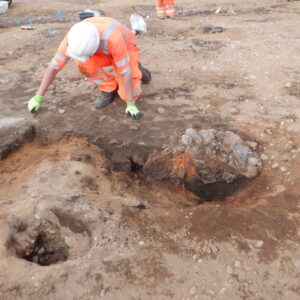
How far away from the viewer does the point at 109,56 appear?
3361 mm

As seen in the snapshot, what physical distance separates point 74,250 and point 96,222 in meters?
0.25

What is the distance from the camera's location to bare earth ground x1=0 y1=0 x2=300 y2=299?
6.50 feet

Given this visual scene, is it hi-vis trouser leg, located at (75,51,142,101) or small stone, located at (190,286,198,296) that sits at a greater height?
hi-vis trouser leg, located at (75,51,142,101)

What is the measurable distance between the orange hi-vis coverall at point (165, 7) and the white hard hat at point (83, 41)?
469 cm

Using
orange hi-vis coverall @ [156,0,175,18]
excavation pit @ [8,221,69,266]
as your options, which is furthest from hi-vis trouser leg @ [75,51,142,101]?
orange hi-vis coverall @ [156,0,175,18]

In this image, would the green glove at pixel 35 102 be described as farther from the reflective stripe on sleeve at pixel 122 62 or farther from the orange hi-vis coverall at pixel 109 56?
the reflective stripe on sleeve at pixel 122 62

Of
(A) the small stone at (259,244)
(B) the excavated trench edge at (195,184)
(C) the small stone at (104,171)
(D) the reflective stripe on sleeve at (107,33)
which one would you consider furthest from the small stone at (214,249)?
(D) the reflective stripe on sleeve at (107,33)

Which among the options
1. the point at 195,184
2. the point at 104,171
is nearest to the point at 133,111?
the point at 104,171

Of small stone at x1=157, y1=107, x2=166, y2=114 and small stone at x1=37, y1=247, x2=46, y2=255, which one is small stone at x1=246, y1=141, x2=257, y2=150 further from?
small stone at x1=37, y1=247, x2=46, y2=255

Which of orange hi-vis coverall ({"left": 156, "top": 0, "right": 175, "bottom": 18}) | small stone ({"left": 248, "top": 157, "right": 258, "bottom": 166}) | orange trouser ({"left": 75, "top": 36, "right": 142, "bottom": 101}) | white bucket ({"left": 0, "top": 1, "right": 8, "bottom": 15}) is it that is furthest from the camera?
white bucket ({"left": 0, "top": 1, "right": 8, "bottom": 15})

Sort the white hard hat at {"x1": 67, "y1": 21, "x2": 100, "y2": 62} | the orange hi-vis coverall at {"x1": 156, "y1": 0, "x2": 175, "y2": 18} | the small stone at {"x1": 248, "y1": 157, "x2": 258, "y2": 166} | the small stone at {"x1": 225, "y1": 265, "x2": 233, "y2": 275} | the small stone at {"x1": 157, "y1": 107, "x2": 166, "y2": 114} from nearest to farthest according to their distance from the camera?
the small stone at {"x1": 225, "y1": 265, "x2": 233, "y2": 275}
the white hard hat at {"x1": 67, "y1": 21, "x2": 100, "y2": 62}
the small stone at {"x1": 248, "y1": 157, "x2": 258, "y2": 166}
the small stone at {"x1": 157, "y1": 107, "x2": 166, "y2": 114}
the orange hi-vis coverall at {"x1": 156, "y1": 0, "x2": 175, "y2": 18}

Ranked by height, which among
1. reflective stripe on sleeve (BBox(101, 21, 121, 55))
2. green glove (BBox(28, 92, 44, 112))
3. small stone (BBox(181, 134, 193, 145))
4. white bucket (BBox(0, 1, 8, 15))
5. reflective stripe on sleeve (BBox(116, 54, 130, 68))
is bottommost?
small stone (BBox(181, 134, 193, 145))

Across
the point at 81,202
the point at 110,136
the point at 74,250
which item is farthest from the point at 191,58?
the point at 74,250

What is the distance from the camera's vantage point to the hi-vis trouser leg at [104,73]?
3.33 m
